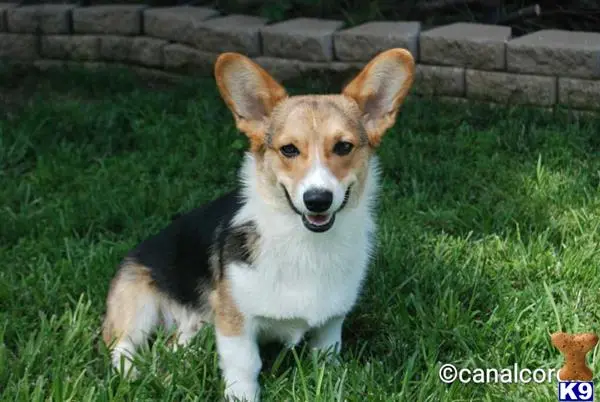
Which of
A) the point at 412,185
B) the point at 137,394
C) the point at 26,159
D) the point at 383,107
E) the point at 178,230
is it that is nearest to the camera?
the point at 137,394

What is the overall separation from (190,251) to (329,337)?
0.63m

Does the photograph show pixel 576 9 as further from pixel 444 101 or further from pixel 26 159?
pixel 26 159

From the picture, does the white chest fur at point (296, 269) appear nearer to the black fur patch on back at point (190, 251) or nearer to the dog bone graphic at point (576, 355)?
the black fur patch on back at point (190, 251)

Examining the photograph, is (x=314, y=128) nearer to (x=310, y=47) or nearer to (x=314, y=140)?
(x=314, y=140)

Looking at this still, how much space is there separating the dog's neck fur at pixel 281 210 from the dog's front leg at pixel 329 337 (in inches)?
12.5

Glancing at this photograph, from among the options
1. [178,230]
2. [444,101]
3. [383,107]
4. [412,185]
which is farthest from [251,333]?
[444,101]

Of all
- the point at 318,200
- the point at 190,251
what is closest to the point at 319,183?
the point at 318,200

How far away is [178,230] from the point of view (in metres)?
3.53

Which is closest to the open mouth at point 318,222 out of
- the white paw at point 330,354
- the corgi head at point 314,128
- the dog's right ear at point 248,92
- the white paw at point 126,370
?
the corgi head at point 314,128

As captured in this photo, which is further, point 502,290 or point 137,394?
point 502,290

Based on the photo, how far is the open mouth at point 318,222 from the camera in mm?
2949

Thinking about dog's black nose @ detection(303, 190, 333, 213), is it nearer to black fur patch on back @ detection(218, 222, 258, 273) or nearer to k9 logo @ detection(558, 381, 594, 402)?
black fur patch on back @ detection(218, 222, 258, 273)

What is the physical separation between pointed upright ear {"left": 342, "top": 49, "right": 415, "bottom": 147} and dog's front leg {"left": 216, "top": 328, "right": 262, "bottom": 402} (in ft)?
2.74

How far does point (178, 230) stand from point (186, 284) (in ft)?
0.79
